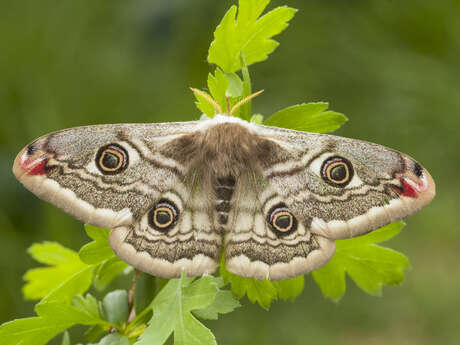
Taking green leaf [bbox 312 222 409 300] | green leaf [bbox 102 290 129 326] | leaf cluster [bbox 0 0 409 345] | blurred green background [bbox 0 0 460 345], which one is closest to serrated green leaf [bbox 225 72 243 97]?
leaf cluster [bbox 0 0 409 345]

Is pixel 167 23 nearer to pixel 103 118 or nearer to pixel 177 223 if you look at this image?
pixel 103 118

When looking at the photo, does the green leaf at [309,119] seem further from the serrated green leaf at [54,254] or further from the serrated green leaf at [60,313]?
the serrated green leaf at [54,254]

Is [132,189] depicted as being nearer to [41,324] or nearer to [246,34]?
[41,324]

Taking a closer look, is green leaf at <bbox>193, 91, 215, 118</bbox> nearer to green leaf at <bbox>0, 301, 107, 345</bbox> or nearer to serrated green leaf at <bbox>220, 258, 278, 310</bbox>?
serrated green leaf at <bbox>220, 258, 278, 310</bbox>

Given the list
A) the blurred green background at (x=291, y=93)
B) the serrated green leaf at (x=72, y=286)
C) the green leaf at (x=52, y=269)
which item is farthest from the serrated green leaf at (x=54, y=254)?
the blurred green background at (x=291, y=93)

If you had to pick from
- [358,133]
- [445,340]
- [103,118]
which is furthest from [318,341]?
[103,118]

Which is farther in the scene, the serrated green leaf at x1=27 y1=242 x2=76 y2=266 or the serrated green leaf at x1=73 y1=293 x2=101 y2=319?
the serrated green leaf at x1=27 y1=242 x2=76 y2=266

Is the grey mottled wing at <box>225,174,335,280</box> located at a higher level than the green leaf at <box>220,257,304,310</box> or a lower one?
higher
